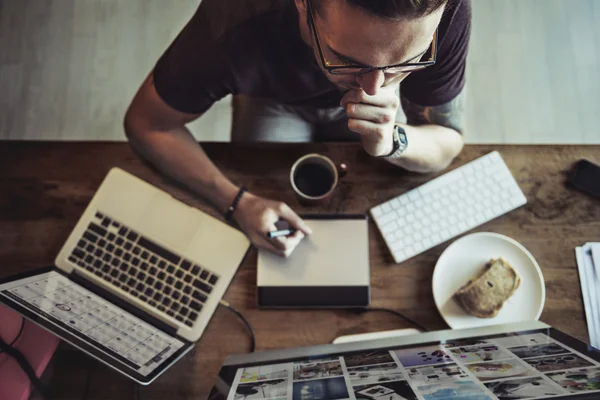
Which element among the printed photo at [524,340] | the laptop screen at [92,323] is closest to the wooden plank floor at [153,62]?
the laptop screen at [92,323]

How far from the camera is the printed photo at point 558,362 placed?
680 mm

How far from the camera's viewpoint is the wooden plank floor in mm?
1664

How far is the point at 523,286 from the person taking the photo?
957 mm

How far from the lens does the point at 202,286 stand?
0.98 meters

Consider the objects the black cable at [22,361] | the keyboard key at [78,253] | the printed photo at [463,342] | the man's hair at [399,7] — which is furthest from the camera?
the keyboard key at [78,253]

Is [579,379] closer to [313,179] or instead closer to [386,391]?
[386,391]

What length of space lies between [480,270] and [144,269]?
690 mm

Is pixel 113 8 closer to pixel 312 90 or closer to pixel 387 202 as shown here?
pixel 312 90

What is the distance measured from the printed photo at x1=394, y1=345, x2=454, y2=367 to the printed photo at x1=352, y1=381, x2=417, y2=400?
0.07m

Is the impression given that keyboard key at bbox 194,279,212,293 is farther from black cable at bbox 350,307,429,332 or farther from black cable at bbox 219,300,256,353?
black cable at bbox 350,307,429,332

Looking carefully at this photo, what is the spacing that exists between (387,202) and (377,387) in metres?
0.43

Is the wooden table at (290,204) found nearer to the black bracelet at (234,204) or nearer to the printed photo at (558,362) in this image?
the black bracelet at (234,204)

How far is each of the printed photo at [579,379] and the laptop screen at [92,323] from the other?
63cm

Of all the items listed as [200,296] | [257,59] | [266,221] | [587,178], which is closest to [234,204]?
[266,221]
